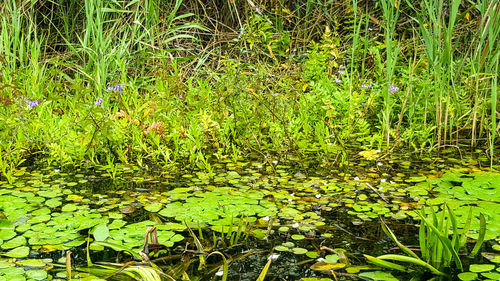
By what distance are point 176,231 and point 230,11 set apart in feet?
12.3

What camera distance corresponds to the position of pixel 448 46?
8.98 ft

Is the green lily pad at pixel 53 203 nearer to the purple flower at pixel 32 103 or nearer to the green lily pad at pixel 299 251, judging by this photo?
the purple flower at pixel 32 103

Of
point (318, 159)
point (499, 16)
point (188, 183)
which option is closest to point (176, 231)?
point (188, 183)

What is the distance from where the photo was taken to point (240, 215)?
2.09 m

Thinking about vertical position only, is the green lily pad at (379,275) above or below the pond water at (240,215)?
below

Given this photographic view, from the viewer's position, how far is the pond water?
65.2 inches

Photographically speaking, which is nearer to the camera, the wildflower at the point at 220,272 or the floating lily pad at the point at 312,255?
the wildflower at the point at 220,272

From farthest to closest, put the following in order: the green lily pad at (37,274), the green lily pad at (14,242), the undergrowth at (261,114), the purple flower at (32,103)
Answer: the purple flower at (32,103) → the undergrowth at (261,114) → the green lily pad at (14,242) → the green lily pad at (37,274)

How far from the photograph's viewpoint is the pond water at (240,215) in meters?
1.66

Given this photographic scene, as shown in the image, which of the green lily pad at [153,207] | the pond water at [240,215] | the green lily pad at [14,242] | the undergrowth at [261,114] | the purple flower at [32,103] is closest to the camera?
the pond water at [240,215]

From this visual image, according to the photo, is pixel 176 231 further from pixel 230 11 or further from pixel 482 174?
pixel 230 11

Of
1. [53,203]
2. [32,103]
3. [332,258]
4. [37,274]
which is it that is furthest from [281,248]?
[32,103]

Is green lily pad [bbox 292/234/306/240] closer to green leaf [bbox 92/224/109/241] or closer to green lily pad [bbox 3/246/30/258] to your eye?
green leaf [bbox 92/224/109/241]

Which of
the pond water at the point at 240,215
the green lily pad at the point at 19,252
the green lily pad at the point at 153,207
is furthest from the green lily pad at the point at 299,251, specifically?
the green lily pad at the point at 19,252
